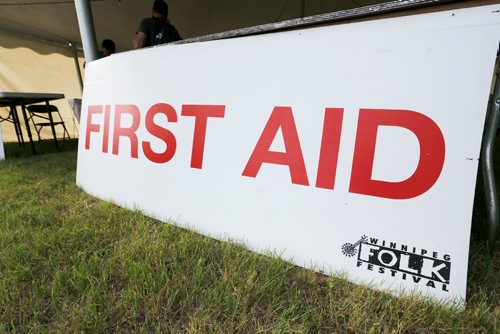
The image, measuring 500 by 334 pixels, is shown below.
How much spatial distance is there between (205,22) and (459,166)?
15.5 ft

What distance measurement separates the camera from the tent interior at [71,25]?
3.93m

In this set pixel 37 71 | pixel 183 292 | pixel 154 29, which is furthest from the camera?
pixel 37 71

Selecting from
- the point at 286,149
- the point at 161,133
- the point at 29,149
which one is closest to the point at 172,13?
the point at 29,149

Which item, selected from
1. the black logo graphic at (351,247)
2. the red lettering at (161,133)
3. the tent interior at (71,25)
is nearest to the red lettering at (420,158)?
the black logo graphic at (351,247)

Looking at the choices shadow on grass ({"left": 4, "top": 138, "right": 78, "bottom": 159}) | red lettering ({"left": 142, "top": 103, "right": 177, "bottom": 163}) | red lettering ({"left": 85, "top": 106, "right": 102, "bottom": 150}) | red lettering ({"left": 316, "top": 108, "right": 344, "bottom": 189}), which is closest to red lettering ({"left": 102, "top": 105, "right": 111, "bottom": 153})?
red lettering ({"left": 85, "top": 106, "right": 102, "bottom": 150})

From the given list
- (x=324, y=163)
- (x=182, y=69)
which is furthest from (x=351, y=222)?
(x=182, y=69)

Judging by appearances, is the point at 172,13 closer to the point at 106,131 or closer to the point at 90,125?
the point at 90,125

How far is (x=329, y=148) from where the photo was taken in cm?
76

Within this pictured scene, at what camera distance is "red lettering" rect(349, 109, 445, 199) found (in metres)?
0.65

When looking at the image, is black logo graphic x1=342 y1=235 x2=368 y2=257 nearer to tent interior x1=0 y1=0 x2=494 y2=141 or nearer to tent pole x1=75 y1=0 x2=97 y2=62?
tent pole x1=75 y1=0 x2=97 y2=62

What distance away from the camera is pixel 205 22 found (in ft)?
14.4

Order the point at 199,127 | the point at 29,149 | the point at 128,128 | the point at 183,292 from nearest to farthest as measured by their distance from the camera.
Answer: the point at 183,292, the point at 199,127, the point at 128,128, the point at 29,149

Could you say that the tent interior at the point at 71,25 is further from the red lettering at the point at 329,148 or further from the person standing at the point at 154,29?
the red lettering at the point at 329,148

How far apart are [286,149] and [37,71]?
6312 millimetres
